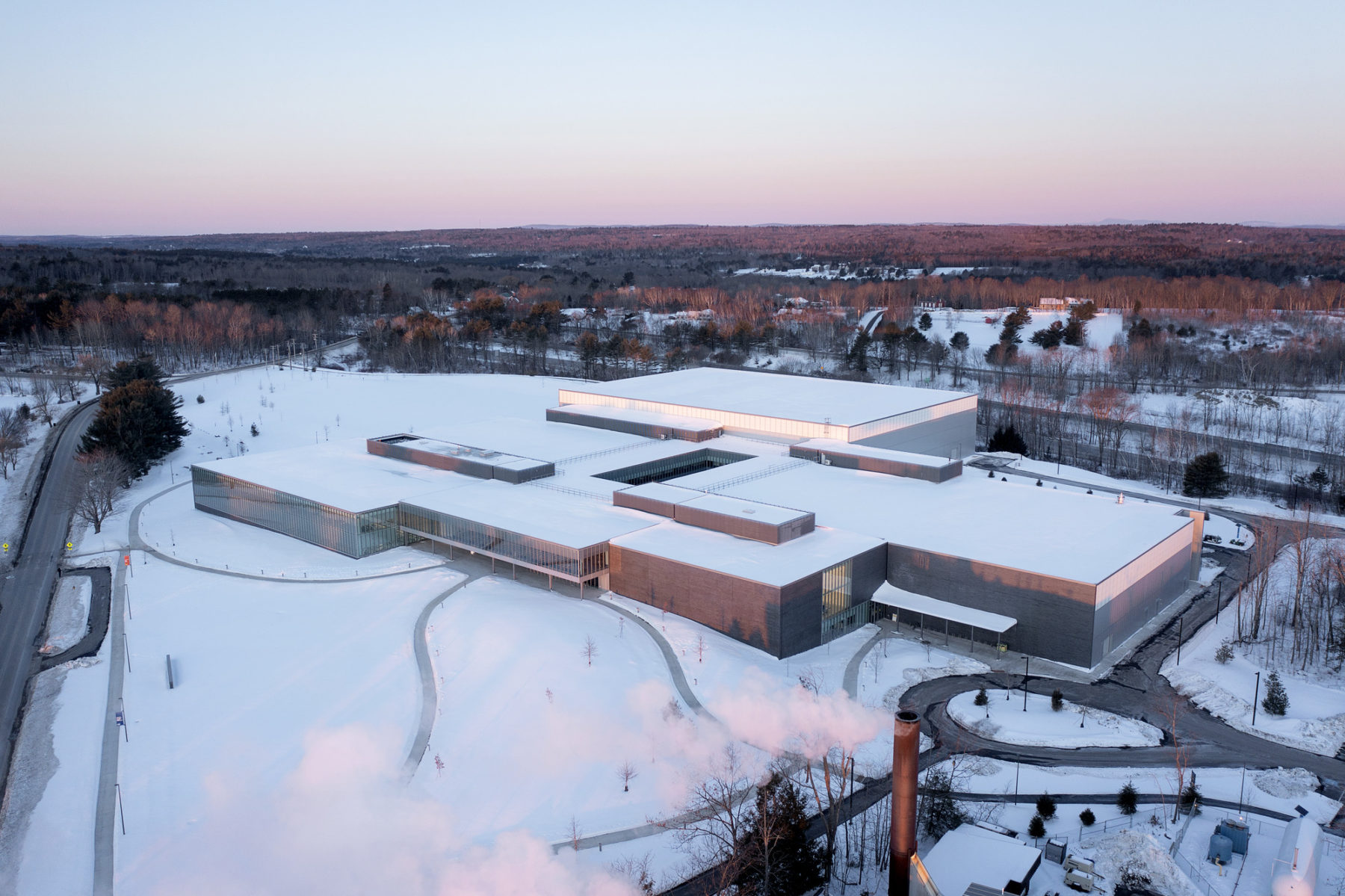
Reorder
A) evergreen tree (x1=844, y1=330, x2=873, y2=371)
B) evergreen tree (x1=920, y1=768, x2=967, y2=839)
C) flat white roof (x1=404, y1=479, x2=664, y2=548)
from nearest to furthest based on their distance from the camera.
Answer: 1. evergreen tree (x1=920, y1=768, x2=967, y2=839)
2. flat white roof (x1=404, y1=479, x2=664, y2=548)
3. evergreen tree (x1=844, y1=330, x2=873, y2=371)

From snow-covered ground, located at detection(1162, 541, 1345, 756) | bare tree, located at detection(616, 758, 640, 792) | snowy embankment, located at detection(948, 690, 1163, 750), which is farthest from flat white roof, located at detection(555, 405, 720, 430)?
bare tree, located at detection(616, 758, 640, 792)

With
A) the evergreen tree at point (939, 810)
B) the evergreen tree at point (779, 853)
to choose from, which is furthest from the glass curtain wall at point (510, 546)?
the evergreen tree at point (779, 853)

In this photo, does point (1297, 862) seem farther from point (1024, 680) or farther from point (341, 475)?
point (341, 475)

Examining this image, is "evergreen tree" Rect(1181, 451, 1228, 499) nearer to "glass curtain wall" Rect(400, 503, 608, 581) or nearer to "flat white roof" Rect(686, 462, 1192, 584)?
"flat white roof" Rect(686, 462, 1192, 584)

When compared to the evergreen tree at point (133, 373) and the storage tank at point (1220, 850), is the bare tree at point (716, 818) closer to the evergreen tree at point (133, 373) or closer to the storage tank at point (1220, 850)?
the storage tank at point (1220, 850)

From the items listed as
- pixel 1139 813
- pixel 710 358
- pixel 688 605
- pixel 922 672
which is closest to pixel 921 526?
pixel 922 672
